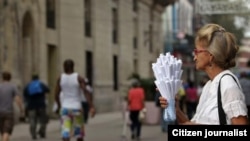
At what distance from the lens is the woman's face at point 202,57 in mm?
3852

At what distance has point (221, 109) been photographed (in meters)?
3.66

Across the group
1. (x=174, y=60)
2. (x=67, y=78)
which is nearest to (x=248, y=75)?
(x=67, y=78)

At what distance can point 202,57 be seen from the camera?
3.88 meters

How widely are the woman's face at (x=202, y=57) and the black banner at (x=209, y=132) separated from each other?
466 mm

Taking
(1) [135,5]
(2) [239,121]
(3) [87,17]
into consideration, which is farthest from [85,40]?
(2) [239,121]

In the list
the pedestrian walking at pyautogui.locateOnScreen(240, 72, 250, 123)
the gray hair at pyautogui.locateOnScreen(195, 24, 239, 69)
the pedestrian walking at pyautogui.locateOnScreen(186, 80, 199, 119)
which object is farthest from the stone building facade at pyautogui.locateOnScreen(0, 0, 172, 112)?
the gray hair at pyautogui.locateOnScreen(195, 24, 239, 69)

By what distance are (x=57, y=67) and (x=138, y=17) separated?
52.0 feet

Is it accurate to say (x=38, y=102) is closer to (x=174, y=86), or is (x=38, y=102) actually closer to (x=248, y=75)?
(x=248, y=75)

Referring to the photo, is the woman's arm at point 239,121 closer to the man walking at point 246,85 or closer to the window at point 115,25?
the man walking at point 246,85

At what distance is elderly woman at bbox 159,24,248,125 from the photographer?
3.64 meters

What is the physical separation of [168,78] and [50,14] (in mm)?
24853

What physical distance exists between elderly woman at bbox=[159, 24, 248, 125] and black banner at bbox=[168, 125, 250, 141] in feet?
0.30

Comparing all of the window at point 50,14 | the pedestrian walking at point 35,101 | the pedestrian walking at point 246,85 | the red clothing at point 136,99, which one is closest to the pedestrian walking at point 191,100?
the red clothing at point 136,99

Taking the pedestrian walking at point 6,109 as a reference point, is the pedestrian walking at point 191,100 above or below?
below
